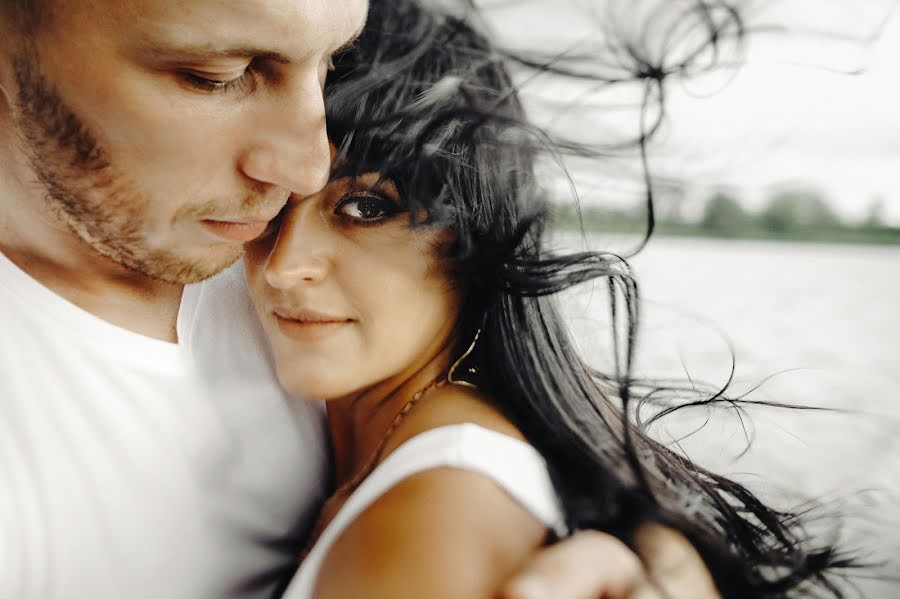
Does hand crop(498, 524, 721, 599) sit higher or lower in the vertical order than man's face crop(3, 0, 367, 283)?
lower

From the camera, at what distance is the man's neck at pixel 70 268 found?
2.98 ft

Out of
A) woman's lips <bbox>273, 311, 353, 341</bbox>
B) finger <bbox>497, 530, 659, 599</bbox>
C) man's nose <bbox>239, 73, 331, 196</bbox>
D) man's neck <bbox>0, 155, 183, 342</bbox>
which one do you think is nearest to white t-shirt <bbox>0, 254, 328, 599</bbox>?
man's neck <bbox>0, 155, 183, 342</bbox>

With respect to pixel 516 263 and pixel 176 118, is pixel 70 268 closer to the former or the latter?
pixel 176 118

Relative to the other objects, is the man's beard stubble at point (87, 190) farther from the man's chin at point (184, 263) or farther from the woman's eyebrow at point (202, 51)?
the woman's eyebrow at point (202, 51)

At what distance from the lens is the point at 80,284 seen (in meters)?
0.93

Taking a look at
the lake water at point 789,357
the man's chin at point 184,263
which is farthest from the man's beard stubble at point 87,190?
the lake water at point 789,357

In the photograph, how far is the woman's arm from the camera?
651 millimetres

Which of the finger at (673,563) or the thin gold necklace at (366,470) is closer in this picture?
the finger at (673,563)

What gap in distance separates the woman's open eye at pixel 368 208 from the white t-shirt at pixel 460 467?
0.84ft

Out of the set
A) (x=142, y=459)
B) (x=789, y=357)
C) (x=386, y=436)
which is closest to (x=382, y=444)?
(x=386, y=436)

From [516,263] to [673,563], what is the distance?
1.21ft

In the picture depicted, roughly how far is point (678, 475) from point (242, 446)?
0.53 meters

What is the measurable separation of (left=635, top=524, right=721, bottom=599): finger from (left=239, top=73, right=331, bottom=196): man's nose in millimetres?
491

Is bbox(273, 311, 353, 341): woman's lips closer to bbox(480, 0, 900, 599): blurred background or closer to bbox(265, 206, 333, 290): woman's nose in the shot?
bbox(265, 206, 333, 290): woman's nose
